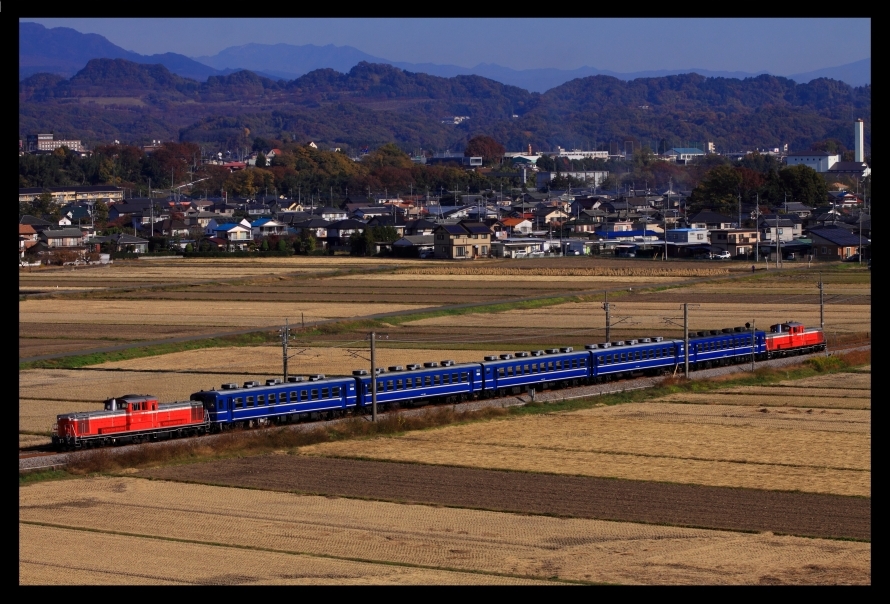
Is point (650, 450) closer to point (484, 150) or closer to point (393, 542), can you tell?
point (393, 542)

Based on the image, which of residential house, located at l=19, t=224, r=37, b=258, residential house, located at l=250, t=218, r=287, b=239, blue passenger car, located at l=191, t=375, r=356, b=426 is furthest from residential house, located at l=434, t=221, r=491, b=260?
blue passenger car, located at l=191, t=375, r=356, b=426

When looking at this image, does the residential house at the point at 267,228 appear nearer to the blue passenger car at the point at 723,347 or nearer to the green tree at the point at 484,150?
the blue passenger car at the point at 723,347

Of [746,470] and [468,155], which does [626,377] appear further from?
[468,155]

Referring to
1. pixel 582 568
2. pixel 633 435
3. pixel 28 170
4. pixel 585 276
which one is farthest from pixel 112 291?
pixel 28 170

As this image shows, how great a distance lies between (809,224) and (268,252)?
3544 cm

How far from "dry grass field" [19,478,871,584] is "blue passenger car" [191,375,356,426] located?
4.90m

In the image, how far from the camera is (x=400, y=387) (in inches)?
937

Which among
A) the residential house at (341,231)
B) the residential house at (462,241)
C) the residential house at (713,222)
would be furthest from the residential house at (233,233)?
the residential house at (713,222)

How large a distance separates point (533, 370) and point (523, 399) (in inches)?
31.7

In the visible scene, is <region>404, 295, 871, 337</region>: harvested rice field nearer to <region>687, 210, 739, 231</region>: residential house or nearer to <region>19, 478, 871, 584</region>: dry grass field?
<region>19, 478, 871, 584</region>: dry grass field

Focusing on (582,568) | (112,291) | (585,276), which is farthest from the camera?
(585,276)

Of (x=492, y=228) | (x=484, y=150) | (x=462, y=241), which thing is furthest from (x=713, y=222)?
(x=484, y=150)

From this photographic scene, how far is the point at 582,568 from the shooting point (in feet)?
38.8
